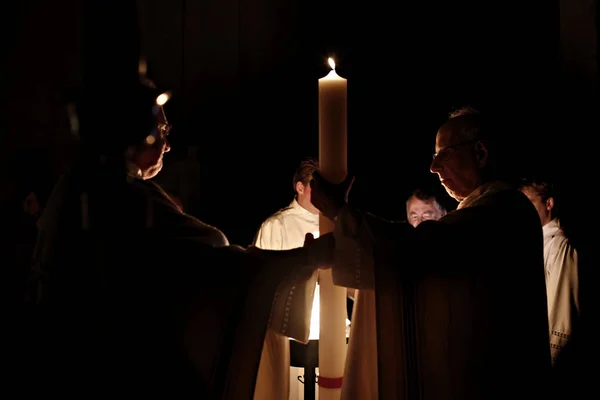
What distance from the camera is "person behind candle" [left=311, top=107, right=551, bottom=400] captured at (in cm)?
189

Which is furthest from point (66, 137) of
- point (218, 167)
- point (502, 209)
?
point (502, 209)

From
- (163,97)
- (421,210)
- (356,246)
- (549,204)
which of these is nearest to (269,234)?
(421,210)

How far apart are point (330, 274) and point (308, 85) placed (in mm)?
2230

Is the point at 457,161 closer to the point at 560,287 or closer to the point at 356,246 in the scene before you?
the point at 356,246

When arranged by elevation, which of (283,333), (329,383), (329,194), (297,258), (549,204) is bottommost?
(329,383)

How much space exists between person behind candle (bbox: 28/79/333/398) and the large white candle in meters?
0.13

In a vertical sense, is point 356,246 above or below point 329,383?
above

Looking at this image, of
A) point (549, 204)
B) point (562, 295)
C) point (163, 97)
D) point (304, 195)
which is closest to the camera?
point (163, 97)

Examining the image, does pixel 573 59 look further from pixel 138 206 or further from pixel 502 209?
pixel 138 206

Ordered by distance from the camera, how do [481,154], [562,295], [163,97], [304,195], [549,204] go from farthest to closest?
1. [304,195]
2. [549,204]
3. [562,295]
4. [481,154]
5. [163,97]

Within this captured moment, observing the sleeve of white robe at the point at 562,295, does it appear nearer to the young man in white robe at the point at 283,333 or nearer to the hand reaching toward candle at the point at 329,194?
the young man in white robe at the point at 283,333

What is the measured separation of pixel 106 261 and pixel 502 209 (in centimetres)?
146

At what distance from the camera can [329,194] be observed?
5.94 ft

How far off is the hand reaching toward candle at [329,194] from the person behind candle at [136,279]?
0.11 m
